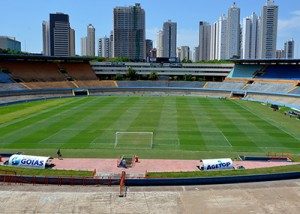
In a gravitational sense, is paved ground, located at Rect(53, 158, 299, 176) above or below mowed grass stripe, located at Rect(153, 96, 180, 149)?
below

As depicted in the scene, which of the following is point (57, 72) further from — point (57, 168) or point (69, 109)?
point (57, 168)

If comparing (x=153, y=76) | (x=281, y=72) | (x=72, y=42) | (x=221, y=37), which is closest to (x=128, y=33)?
(x=72, y=42)

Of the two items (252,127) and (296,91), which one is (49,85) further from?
(252,127)

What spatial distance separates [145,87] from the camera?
298 ft

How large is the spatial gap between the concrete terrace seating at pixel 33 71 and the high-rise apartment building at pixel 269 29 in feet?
327

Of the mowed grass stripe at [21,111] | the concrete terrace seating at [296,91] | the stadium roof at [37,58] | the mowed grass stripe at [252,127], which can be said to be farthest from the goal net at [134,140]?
the stadium roof at [37,58]

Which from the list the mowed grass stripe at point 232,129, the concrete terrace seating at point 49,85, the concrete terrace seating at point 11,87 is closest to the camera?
the mowed grass stripe at point 232,129

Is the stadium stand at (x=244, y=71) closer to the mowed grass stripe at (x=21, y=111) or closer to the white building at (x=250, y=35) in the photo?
the mowed grass stripe at (x=21, y=111)

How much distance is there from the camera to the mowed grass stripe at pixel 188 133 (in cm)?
3306

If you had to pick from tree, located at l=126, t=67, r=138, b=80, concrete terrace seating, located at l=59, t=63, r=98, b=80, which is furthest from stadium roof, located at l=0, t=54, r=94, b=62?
tree, located at l=126, t=67, r=138, b=80

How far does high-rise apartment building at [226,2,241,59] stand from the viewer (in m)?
173

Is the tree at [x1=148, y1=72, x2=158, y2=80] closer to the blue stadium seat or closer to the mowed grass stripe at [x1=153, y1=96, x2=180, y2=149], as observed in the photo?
the blue stadium seat

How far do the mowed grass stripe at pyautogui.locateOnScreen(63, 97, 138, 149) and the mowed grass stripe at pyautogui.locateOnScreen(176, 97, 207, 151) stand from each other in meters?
8.12

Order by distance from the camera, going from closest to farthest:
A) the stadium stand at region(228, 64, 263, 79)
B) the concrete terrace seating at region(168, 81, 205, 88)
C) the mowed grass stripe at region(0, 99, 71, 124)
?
the mowed grass stripe at region(0, 99, 71, 124) → the stadium stand at region(228, 64, 263, 79) → the concrete terrace seating at region(168, 81, 205, 88)
